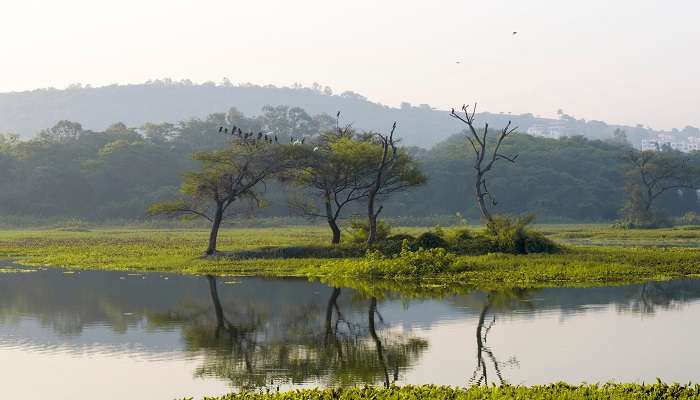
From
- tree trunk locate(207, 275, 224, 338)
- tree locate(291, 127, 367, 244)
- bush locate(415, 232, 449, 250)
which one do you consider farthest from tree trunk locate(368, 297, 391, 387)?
tree locate(291, 127, 367, 244)

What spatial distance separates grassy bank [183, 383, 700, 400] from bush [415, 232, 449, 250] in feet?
106

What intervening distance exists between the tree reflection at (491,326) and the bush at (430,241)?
1365 cm

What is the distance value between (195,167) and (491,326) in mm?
117645

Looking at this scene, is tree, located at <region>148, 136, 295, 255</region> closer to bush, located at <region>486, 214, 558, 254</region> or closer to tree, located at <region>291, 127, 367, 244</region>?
tree, located at <region>291, 127, 367, 244</region>

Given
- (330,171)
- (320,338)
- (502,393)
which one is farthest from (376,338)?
(330,171)

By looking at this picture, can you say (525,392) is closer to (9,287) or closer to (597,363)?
(597,363)

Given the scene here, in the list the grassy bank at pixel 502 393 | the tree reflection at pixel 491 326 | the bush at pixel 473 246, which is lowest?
the tree reflection at pixel 491 326

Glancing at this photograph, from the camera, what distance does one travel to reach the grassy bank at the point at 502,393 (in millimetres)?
17188

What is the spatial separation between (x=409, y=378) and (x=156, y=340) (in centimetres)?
905

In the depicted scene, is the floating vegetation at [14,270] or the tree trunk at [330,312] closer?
the tree trunk at [330,312]

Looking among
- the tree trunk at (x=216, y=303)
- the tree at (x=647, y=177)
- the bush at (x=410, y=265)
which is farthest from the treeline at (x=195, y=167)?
the tree trunk at (x=216, y=303)

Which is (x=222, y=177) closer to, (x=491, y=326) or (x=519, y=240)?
(x=519, y=240)

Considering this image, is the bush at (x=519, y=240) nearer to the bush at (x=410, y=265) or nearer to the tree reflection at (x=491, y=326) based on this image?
the bush at (x=410, y=265)

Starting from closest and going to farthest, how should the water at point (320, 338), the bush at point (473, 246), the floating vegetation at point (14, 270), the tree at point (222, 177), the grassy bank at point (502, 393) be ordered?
the grassy bank at point (502, 393) → the water at point (320, 338) → the floating vegetation at point (14, 270) → the bush at point (473, 246) → the tree at point (222, 177)
